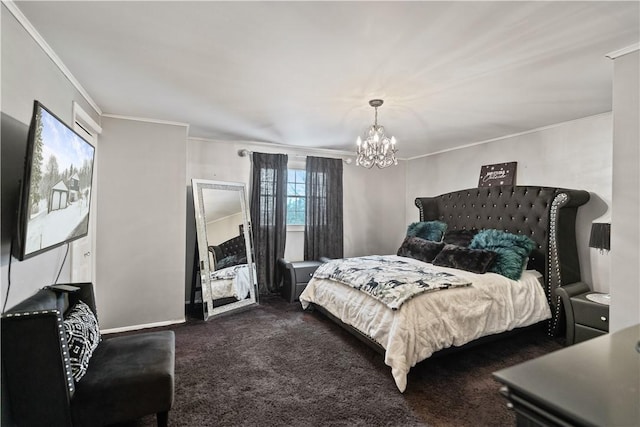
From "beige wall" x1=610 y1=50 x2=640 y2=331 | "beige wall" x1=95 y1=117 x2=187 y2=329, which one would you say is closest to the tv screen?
"beige wall" x1=95 y1=117 x2=187 y2=329

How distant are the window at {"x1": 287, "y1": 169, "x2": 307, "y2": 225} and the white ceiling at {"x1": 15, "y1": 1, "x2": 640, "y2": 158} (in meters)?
1.66

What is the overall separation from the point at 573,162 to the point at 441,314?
8.18ft

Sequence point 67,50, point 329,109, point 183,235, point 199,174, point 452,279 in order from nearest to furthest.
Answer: point 67,50 < point 452,279 < point 329,109 < point 183,235 < point 199,174

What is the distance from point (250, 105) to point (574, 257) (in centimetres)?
378

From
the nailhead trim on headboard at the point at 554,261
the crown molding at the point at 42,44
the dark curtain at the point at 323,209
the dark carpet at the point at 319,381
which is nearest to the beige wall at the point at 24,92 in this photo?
the crown molding at the point at 42,44

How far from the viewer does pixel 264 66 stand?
7.10 ft

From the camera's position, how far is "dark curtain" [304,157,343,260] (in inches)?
193

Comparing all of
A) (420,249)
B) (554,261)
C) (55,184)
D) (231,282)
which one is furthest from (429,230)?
(55,184)

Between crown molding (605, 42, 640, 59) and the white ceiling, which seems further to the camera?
crown molding (605, 42, 640, 59)

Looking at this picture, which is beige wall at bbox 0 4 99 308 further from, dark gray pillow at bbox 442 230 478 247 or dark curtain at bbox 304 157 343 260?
dark gray pillow at bbox 442 230 478 247

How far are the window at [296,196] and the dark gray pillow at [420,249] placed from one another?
172 cm

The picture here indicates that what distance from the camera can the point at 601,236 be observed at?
2715 mm

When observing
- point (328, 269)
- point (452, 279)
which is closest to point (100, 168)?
point (328, 269)

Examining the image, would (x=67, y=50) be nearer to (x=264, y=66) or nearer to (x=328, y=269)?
(x=264, y=66)
